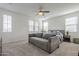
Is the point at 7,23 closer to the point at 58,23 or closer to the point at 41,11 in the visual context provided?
the point at 41,11

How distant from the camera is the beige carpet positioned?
1.40 meters

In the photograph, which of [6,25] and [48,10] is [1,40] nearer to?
[6,25]

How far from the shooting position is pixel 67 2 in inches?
53.4

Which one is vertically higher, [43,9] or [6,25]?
[43,9]

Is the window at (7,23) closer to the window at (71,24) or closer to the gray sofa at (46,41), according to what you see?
the gray sofa at (46,41)

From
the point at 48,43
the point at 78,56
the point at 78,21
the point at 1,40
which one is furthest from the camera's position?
the point at 48,43

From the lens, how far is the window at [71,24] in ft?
4.91

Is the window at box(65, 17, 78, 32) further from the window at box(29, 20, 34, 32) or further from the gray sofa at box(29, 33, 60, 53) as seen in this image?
the window at box(29, 20, 34, 32)

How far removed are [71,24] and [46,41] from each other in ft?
2.55

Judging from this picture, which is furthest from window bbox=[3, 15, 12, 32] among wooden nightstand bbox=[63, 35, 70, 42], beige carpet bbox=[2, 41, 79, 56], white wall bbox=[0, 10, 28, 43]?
wooden nightstand bbox=[63, 35, 70, 42]

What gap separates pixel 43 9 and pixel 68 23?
0.73 metres

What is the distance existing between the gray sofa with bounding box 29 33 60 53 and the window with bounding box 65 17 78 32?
400 millimetres

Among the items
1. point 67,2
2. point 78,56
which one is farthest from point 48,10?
point 78,56

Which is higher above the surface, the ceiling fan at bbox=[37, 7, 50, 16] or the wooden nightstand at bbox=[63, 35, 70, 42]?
the ceiling fan at bbox=[37, 7, 50, 16]
